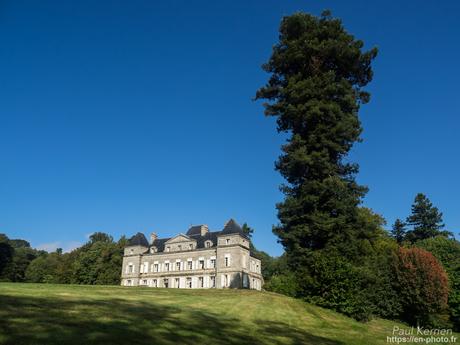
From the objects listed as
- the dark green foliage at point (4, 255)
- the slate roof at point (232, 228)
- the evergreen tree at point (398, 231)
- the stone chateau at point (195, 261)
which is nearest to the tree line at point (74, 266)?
the dark green foliage at point (4, 255)

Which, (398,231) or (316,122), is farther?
(398,231)

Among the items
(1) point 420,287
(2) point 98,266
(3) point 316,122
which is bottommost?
(1) point 420,287

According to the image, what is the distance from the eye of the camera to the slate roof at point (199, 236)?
54.4 meters

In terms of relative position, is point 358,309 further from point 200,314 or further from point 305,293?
point 200,314

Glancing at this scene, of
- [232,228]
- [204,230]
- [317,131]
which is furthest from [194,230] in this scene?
[317,131]

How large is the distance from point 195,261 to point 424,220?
34581 millimetres

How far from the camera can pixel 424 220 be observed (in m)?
56.8

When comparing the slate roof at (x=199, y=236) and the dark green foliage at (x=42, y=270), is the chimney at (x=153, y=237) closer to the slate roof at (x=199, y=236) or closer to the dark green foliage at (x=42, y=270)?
the slate roof at (x=199, y=236)

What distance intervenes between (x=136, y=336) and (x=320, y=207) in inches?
583

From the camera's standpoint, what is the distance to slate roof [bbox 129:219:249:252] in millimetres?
54375

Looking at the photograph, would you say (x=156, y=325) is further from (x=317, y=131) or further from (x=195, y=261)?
(x=195, y=261)

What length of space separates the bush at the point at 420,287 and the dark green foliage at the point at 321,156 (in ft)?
41.1

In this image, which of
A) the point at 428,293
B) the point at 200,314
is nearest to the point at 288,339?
the point at 200,314

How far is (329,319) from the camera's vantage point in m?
14.4
